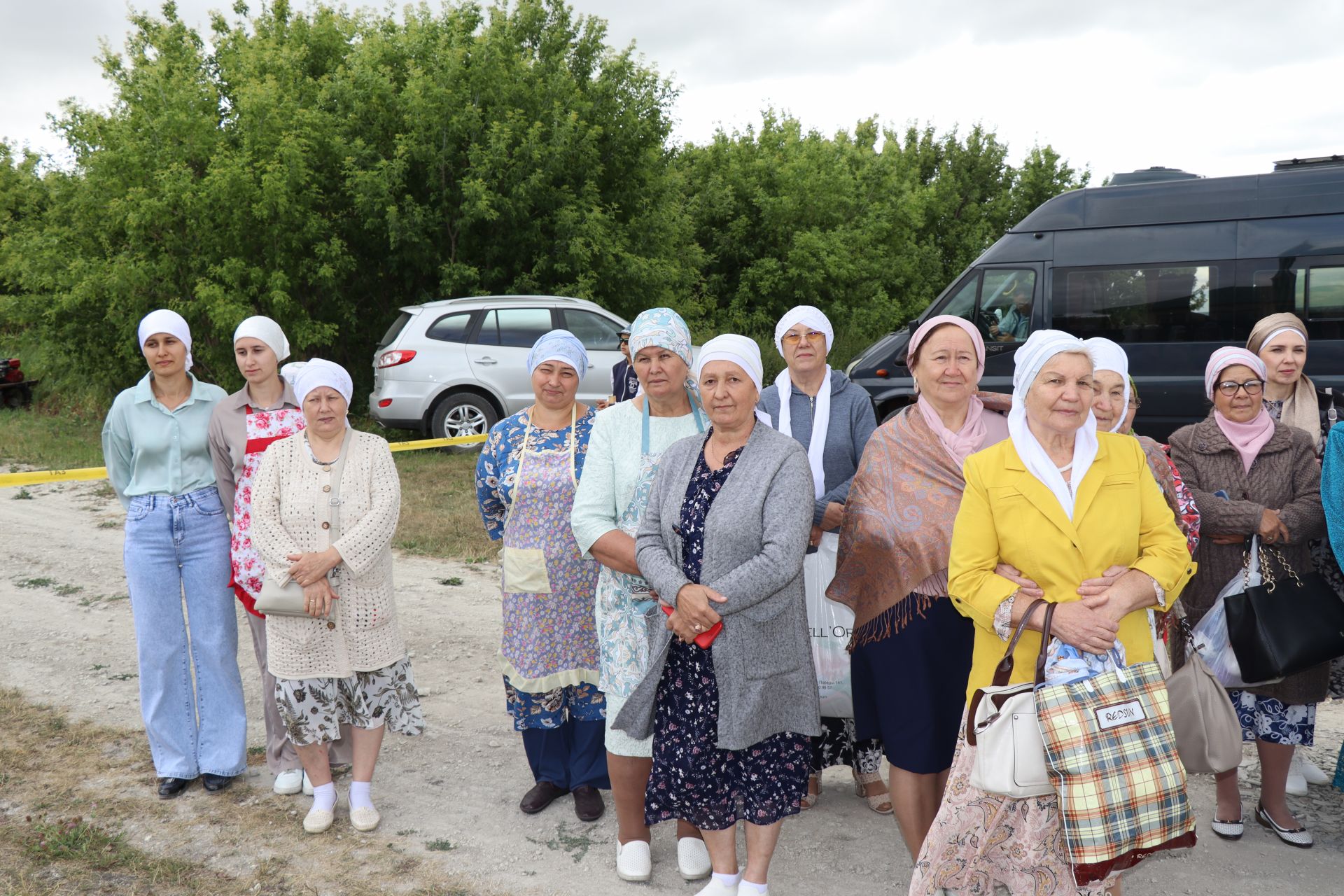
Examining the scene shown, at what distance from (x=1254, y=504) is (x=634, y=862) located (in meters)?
2.47

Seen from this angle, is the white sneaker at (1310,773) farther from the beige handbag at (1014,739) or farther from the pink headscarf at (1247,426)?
the beige handbag at (1014,739)

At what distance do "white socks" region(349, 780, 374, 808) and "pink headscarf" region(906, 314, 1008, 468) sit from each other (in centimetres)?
251

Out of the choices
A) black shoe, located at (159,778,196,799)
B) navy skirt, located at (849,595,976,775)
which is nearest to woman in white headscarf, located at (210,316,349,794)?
black shoe, located at (159,778,196,799)

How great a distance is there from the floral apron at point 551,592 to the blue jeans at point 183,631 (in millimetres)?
1291

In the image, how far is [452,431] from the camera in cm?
1197

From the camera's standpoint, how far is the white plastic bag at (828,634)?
3.57 m

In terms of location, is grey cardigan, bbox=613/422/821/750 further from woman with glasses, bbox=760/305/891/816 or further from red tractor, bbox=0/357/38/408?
red tractor, bbox=0/357/38/408

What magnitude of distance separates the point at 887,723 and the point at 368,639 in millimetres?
1953

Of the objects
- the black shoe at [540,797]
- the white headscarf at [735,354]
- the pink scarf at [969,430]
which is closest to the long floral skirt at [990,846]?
the pink scarf at [969,430]

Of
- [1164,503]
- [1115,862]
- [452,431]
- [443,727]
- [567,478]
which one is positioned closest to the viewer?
[1115,862]

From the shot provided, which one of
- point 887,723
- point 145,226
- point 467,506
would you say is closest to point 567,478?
point 887,723

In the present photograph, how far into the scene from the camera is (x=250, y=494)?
13.4 ft

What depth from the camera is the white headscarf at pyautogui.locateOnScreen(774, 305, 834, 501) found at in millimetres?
Answer: 4078

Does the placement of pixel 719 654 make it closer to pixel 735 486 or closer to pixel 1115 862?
pixel 735 486
